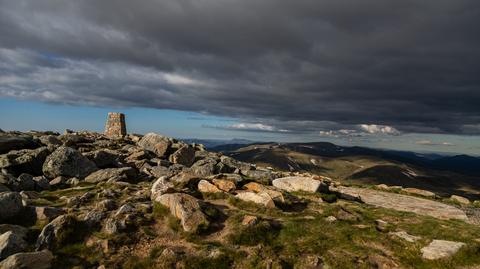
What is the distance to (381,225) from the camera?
26.1m

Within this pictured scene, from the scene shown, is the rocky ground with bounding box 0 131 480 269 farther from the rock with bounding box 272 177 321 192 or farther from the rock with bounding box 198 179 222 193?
the rock with bounding box 272 177 321 192

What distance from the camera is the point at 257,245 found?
21219mm

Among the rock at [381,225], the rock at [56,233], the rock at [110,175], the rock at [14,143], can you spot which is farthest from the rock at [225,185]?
the rock at [14,143]

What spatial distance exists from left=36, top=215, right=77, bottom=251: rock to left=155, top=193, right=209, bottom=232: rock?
22.0ft

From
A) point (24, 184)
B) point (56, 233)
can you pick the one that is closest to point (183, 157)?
point (24, 184)

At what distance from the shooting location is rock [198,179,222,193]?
3075 cm

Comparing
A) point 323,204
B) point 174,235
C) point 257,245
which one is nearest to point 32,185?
point 174,235

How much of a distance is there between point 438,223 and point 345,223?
8.40m

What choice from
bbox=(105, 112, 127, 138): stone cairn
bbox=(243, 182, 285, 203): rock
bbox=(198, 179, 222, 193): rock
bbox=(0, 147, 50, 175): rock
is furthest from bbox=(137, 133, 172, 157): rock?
bbox=(243, 182, 285, 203): rock

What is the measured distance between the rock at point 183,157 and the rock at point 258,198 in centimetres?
2869

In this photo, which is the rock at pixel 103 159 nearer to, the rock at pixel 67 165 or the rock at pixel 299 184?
the rock at pixel 67 165

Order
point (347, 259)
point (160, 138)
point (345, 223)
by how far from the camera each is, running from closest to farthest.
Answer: point (347, 259) → point (345, 223) → point (160, 138)

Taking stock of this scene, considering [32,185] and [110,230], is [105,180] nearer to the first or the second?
[32,185]

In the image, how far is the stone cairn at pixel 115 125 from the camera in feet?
265
